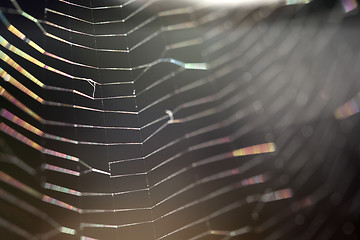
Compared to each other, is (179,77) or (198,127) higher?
(179,77)

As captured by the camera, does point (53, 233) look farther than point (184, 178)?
No

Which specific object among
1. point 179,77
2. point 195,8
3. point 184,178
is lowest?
point 184,178

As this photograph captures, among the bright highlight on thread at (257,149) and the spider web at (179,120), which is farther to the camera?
the bright highlight on thread at (257,149)

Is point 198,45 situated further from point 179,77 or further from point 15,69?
point 15,69

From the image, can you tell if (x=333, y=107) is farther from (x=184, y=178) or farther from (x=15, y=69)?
(x=15, y=69)

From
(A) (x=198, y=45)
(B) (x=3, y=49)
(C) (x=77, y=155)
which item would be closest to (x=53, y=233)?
(C) (x=77, y=155)

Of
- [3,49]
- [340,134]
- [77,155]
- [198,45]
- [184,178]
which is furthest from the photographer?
[340,134]

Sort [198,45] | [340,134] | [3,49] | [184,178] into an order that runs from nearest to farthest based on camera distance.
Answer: [3,49], [184,178], [198,45], [340,134]

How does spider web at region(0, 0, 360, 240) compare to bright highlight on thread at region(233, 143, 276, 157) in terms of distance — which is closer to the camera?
spider web at region(0, 0, 360, 240)

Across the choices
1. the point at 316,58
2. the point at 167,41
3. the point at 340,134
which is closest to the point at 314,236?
the point at 340,134
